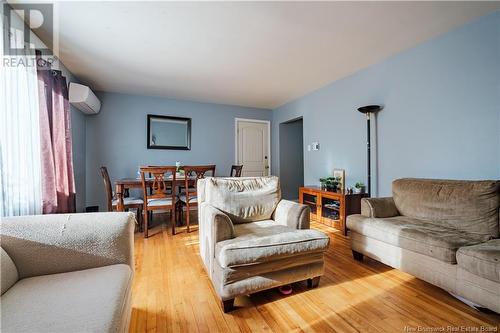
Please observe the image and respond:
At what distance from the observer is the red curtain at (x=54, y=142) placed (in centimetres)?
226

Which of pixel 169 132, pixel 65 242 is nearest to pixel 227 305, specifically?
pixel 65 242

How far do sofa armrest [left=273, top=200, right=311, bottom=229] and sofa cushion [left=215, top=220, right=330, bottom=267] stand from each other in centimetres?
15

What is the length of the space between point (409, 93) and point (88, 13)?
3478mm

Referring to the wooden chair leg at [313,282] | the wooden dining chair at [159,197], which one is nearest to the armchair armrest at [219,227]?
the wooden chair leg at [313,282]

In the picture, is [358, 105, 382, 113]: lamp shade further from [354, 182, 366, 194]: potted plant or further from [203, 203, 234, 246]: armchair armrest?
[203, 203, 234, 246]: armchair armrest

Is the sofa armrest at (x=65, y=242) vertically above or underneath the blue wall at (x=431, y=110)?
underneath

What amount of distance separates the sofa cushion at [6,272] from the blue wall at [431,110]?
11.4ft

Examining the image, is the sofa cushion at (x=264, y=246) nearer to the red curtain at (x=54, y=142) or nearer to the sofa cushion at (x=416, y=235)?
the sofa cushion at (x=416, y=235)

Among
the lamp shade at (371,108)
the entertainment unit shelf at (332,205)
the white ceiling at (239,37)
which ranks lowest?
the entertainment unit shelf at (332,205)

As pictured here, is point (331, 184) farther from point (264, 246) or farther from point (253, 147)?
point (253, 147)

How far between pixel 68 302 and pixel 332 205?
3.16 metres

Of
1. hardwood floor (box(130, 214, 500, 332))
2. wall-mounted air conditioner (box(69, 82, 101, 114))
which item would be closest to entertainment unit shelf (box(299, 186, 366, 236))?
hardwood floor (box(130, 214, 500, 332))

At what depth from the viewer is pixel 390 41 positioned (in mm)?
2514

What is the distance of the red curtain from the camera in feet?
7.41
